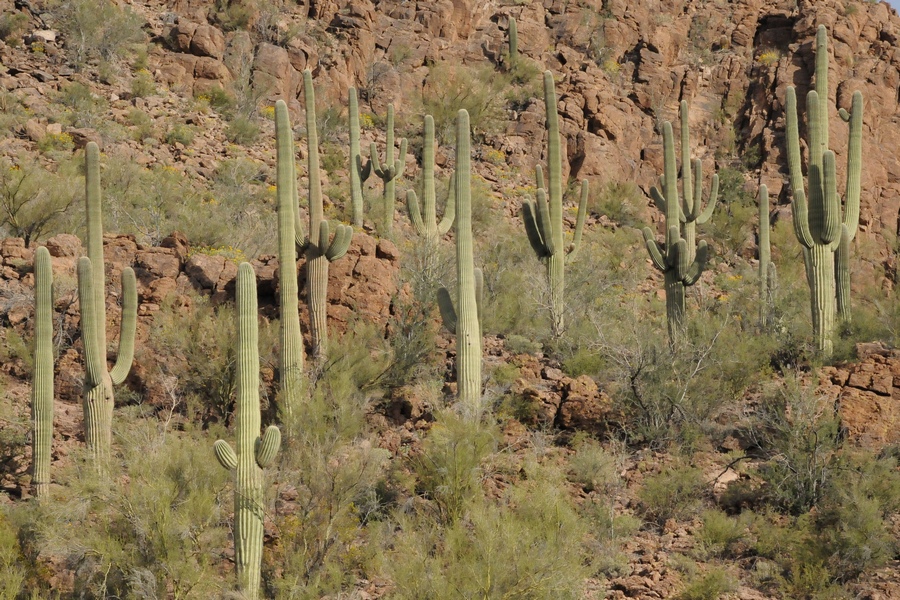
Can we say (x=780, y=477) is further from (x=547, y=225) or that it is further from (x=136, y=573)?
(x=136, y=573)

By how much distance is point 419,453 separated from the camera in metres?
13.9

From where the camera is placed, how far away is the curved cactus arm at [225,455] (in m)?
11.5

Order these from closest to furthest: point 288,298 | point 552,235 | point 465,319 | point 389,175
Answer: point 288,298 → point 465,319 → point 552,235 → point 389,175

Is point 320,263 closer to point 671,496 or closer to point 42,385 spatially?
point 42,385

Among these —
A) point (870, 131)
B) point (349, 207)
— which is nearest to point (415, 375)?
point (349, 207)

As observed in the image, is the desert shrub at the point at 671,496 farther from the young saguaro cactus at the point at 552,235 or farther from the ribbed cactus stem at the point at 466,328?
the young saguaro cactus at the point at 552,235

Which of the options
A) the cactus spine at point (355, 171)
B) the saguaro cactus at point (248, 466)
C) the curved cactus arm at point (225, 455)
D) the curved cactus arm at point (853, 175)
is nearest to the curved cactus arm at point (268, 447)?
the saguaro cactus at point (248, 466)

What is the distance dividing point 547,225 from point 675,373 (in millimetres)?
3531

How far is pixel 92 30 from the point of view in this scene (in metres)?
30.5

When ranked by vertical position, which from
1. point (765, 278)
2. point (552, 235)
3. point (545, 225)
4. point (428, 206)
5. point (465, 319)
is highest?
point (428, 206)

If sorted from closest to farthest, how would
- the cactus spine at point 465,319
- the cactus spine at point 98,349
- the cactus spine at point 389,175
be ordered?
the cactus spine at point 98,349 → the cactus spine at point 465,319 → the cactus spine at point 389,175

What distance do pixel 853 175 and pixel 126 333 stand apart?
11.7 metres

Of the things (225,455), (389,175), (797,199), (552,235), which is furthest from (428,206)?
(225,455)

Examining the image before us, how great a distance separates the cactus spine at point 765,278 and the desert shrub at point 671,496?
5.03 m
